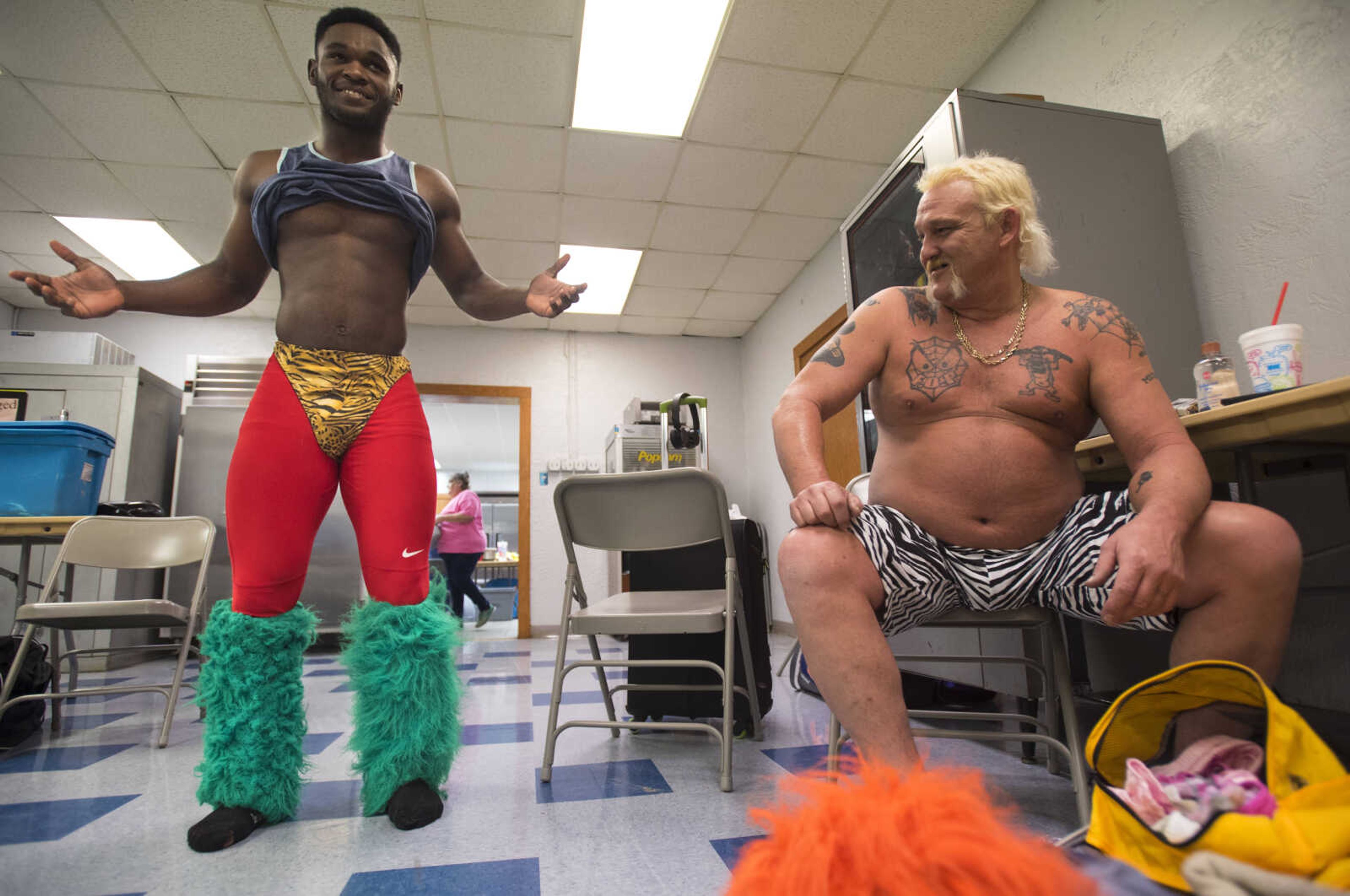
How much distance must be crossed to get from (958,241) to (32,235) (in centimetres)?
589

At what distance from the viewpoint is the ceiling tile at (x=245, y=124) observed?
10.8 feet

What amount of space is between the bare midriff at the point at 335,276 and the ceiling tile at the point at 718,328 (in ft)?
16.0

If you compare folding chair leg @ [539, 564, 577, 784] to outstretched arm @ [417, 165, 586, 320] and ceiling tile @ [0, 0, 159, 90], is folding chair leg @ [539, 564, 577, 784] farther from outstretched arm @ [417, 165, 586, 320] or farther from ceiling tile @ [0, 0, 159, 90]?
ceiling tile @ [0, 0, 159, 90]

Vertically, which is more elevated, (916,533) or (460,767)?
(916,533)

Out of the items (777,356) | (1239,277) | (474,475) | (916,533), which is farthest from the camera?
(474,475)

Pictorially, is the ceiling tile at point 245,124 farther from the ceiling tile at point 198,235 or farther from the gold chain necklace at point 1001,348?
the gold chain necklace at point 1001,348

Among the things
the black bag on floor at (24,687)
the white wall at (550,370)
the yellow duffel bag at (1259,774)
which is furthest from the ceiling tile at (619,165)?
the yellow duffel bag at (1259,774)

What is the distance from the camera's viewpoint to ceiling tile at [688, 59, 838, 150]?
320cm

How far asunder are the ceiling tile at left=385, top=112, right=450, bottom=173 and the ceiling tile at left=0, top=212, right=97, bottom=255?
2515mm

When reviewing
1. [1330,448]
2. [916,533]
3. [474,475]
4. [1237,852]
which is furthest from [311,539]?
[474,475]

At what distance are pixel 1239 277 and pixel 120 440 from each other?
6.08 m

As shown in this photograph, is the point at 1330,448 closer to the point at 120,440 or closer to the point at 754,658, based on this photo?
the point at 754,658

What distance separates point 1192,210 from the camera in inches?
85.0

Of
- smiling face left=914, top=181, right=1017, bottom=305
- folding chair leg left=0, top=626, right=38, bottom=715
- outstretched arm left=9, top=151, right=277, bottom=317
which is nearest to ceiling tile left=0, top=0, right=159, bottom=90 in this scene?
outstretched arm left=9, top=151, right=277, bottom=317
